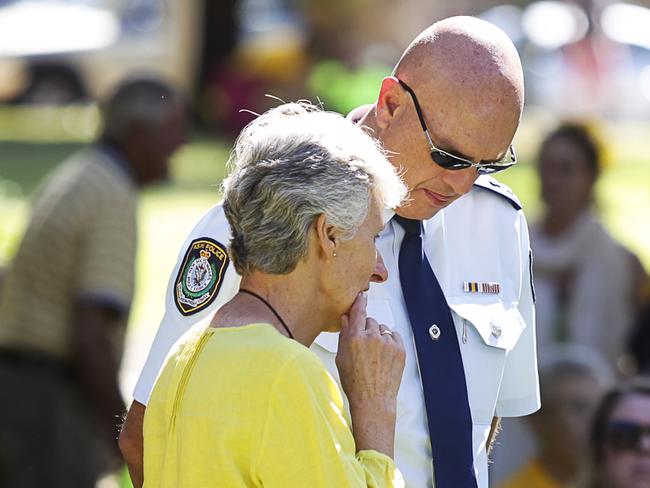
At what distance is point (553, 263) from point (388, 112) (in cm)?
351

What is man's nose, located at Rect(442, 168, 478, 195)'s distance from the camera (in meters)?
3.18

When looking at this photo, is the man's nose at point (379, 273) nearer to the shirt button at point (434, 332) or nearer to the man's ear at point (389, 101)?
the shirt button at point (434, 332)

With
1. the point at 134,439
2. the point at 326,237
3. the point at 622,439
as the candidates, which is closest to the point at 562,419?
the point at 622,439

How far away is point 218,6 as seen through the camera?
21.9 metres

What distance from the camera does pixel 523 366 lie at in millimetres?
3486

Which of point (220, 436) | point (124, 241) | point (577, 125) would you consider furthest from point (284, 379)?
point (577, 125)

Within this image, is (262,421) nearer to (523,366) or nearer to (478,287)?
(478,287)

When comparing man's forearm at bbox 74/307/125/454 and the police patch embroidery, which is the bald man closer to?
the police patch embroidery

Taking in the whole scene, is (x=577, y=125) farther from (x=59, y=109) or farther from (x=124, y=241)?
(x=59, y=109)

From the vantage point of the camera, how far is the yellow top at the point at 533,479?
18.4 ft

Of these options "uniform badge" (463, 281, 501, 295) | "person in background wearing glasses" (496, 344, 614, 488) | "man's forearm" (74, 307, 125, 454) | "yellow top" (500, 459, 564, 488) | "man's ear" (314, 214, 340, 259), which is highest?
"man's ear" (314, 214, 340, 259)

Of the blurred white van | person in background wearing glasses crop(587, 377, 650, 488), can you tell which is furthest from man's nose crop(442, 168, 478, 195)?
the blurred white van

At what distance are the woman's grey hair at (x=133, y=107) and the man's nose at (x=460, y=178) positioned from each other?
8.68 ft

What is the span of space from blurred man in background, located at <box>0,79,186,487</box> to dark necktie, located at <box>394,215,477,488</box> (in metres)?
2.21
